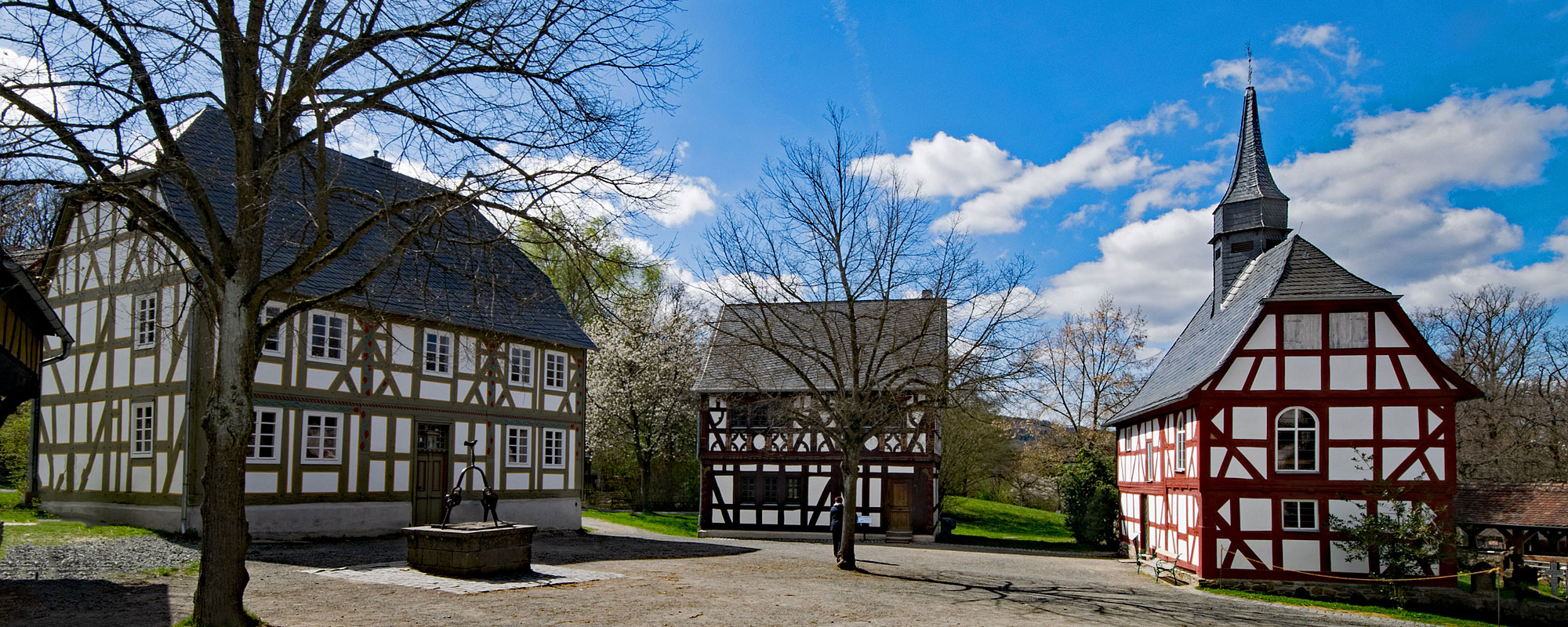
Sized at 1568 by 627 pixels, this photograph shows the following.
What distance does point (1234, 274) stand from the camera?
26.3 meters

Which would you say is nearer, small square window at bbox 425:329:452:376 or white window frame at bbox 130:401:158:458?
white window frame at bbox 130:401:158:458

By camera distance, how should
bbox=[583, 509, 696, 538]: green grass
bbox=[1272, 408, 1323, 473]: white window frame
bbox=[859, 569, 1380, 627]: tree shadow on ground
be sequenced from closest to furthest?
bbox=[859, 569, 1380, 627]: tree shadow on ground, bbox=[1272, 408, 1323, 473]: white window frame, bbox=[583, 509, 696, 538]: green grass

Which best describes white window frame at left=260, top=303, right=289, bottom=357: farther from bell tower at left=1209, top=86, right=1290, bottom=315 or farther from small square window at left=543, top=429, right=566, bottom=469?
bell tower at left=1209, top=86, right=1290, bottom=315

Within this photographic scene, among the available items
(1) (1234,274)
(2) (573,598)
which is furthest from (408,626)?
(1) (1234,274)

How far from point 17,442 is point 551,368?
13.8 metres

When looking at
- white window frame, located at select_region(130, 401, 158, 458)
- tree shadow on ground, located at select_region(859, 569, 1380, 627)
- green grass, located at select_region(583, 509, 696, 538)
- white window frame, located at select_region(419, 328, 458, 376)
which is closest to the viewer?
tree shadow on ground, located at select_region(859, 569, 1380, 627)

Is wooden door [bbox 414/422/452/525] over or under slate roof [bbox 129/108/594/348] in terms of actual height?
under

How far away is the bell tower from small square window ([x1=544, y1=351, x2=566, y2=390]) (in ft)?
55.8

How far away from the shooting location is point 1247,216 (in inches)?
1037

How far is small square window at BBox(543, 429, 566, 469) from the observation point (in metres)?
26.5

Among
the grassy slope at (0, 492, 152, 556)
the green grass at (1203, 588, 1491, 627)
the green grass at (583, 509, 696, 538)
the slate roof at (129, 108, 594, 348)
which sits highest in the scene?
the slate roof at (129, 108, 594, 348)

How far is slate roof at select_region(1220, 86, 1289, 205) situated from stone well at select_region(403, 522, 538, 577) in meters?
20.3

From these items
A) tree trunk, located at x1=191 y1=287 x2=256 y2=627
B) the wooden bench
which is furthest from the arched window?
tree trunk, located at x1=191 y1=287 x2=256 y2=627

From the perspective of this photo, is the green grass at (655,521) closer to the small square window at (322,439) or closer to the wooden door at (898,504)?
the wooden door at (898,504)
